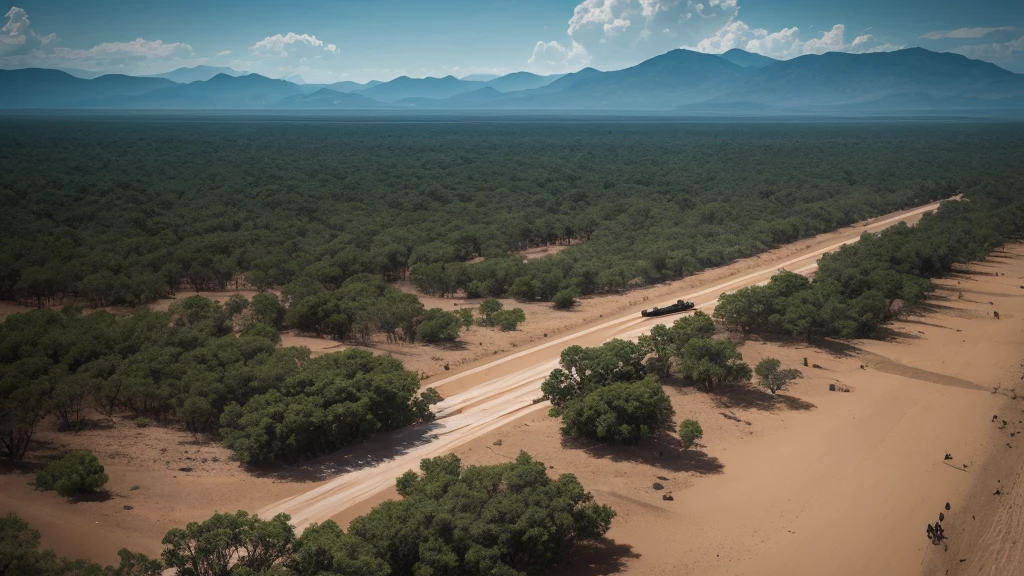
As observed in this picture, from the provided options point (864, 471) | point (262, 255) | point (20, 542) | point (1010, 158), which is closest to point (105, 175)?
point (262, 255)

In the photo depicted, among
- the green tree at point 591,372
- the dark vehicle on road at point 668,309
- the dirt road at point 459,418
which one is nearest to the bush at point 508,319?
the dirt road at point 459,418

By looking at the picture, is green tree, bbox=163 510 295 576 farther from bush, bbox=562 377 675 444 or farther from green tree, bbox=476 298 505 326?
green tree, bbox=476 298 505 326

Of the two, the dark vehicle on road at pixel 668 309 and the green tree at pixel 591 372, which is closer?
the green tree at pixel 591 372

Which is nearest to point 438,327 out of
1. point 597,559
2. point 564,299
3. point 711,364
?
point 564,299

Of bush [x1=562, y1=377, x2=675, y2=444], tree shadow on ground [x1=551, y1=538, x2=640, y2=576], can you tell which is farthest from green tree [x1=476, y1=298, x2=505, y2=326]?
tree shadow on ground [x1=551, y1=538, x2=640, y2=576]

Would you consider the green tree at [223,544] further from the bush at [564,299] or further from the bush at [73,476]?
the bush at [564,299]

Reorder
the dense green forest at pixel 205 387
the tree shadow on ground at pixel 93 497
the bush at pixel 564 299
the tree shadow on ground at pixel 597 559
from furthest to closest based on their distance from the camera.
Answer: the bush at pixel 564 299, the dense green forest at pixel 205 387, the tree shadow on ground at pixel 93 497, the tree shadow on ground at pixel 597 559

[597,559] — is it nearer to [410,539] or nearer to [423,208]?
[410,539]
